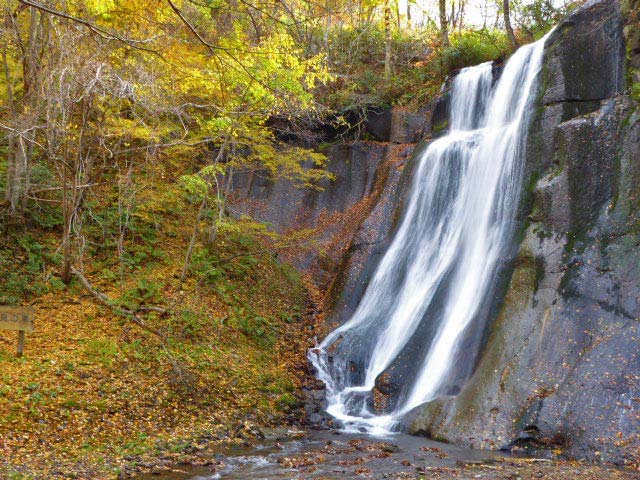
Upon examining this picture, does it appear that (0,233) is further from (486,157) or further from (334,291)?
(486,157)

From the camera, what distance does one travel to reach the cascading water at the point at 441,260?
1070 centimetres

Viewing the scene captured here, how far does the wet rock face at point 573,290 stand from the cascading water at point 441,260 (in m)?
0.69

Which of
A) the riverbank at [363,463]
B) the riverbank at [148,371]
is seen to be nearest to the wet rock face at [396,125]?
the riverbank at [148,371]

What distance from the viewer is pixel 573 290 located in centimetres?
972

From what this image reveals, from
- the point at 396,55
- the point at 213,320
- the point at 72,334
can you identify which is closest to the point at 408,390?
the point at 213,320

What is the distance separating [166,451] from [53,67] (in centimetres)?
618

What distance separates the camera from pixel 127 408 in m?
8.54

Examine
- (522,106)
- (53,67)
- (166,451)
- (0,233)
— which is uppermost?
(522,106)

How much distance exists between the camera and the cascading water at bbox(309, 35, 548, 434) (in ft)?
35.1

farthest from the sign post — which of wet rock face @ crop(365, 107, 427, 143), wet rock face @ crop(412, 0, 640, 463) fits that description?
wet rock face @ crop(365, 107, 427, 143)

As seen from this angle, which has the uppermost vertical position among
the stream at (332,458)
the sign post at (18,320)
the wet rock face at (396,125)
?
the wet rock face at (396,125)

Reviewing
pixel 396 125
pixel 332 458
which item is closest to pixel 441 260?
pixel 332 458

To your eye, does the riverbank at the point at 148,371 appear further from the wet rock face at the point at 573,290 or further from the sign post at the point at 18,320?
the wet rock face at the point at 573,290

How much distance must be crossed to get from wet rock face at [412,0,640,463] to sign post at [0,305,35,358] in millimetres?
6277
